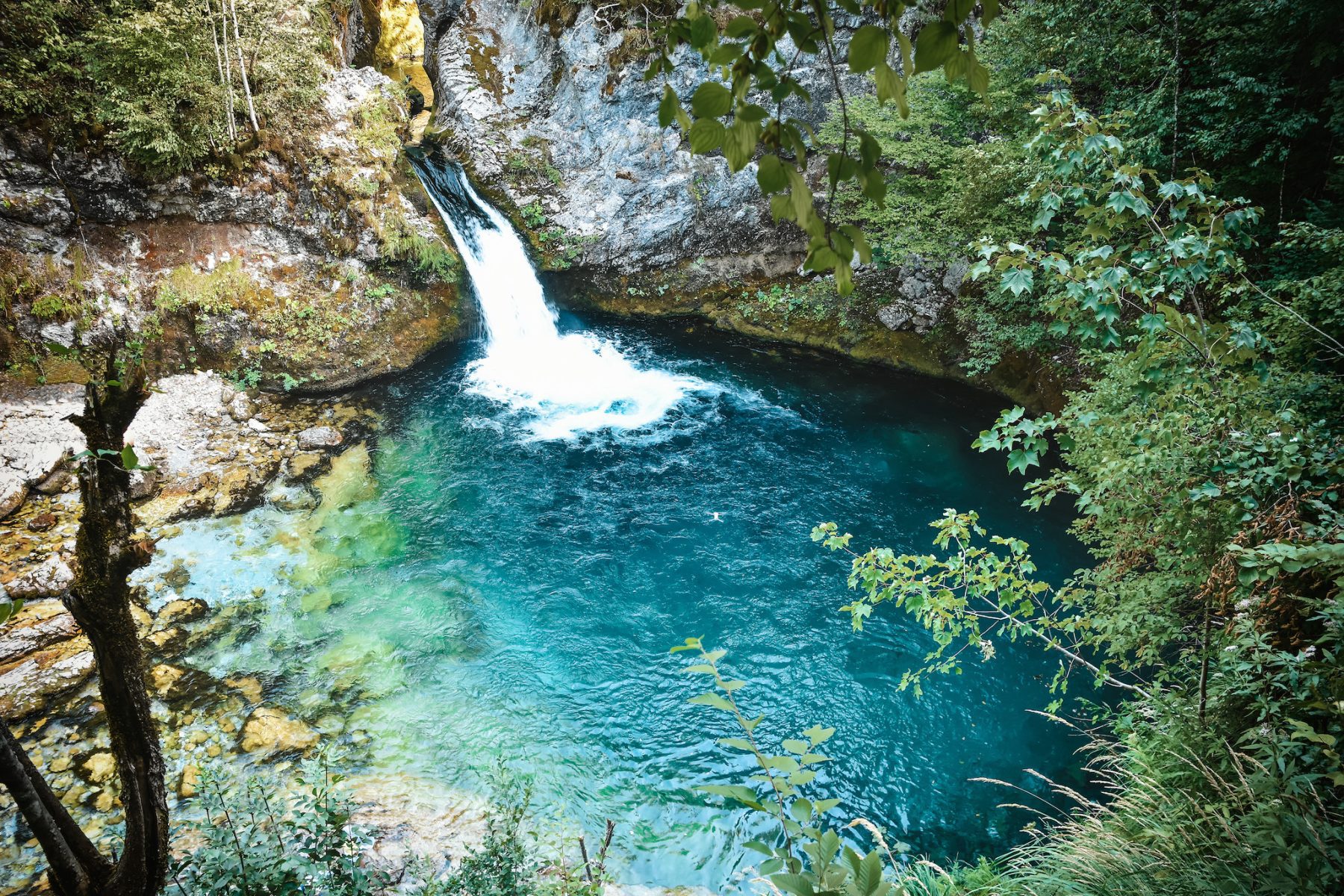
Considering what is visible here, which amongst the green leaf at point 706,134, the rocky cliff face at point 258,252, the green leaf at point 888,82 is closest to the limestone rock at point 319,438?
the rocky cliff face at point 258,252

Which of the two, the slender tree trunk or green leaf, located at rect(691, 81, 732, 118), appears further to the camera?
the slender tree trunk

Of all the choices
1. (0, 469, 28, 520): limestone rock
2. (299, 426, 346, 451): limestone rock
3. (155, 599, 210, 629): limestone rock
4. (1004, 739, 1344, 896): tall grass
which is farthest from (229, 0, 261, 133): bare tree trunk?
(1004, 739, 1344, 896): tall grass

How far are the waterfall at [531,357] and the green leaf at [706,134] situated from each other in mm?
9128

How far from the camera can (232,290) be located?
10.2 metres

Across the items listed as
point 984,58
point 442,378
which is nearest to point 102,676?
point 442,378

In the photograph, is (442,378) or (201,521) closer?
(201,521)

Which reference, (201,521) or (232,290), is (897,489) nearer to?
(201,521)

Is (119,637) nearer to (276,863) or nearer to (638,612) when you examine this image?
(276,863)

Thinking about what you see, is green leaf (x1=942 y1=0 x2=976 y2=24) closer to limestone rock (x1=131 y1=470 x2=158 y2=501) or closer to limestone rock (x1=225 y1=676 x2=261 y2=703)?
limestone rock (x1=225 y1=676 x2=261 y2=703)

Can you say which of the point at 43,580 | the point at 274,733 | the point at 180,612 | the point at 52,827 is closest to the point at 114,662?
the point at 52,827

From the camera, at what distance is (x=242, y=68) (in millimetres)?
9586

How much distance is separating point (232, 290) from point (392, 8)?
12033 millimetres

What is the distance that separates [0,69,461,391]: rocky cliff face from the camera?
877cm

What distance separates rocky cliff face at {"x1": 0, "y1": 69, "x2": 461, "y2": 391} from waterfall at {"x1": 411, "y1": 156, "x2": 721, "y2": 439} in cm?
77
